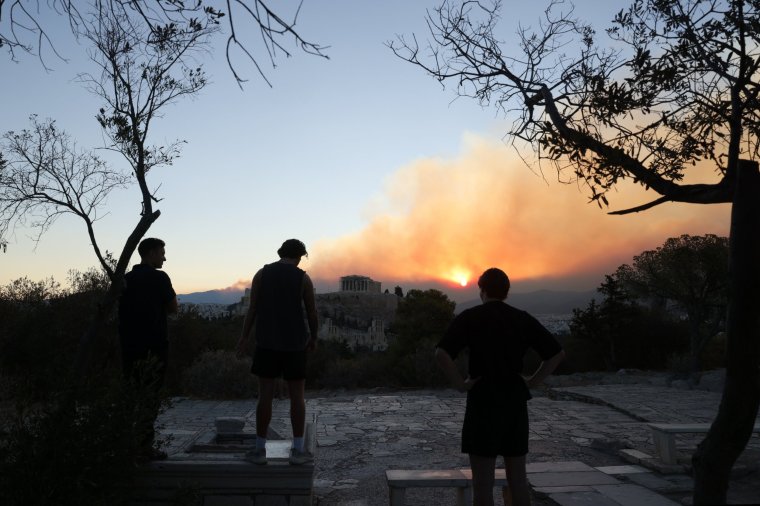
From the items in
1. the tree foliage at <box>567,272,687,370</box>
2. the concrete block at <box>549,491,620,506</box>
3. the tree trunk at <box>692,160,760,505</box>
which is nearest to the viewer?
the tree trunk at <box>692,160,760,505</box>

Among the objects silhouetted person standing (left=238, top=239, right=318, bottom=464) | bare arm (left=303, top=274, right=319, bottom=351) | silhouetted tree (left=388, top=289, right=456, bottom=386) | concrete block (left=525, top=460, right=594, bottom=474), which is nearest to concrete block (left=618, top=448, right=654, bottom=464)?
concrete block (left=525, top=460, right=594, bottom=474)

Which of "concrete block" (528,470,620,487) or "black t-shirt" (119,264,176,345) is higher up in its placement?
"black t-shirt" (119,264,176,345)

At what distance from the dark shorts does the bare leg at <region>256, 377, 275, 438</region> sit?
175 centimetres

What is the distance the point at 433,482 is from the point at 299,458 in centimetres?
109

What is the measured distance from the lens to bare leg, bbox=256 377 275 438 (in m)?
5.10

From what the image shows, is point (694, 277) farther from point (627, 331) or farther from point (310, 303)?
point (310, 303)

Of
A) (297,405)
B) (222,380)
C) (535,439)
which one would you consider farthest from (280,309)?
(222,380)

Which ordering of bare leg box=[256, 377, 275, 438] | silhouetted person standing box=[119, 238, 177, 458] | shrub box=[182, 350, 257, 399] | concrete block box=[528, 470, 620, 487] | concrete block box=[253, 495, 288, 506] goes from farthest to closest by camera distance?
shrub box=[182, 350, 257, 399] → concrete block box=[528, 470, 620, 487] → silhouetted person standing box=[119, 238, 177, 458] → bare leg box=[256, 377, 275, 438] → concrete block box=[253, 495, 288, 506]

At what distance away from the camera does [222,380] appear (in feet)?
49.4

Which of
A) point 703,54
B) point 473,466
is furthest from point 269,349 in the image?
point 703,54

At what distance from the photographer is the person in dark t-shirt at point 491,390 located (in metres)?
4.04

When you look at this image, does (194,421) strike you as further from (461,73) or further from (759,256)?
(759,256)

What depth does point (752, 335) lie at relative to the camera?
2.84 m

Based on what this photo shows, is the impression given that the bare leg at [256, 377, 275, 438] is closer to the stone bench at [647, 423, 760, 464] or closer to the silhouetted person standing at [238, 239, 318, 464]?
the silhouetted person standing at [238, 239, 318, 464]
